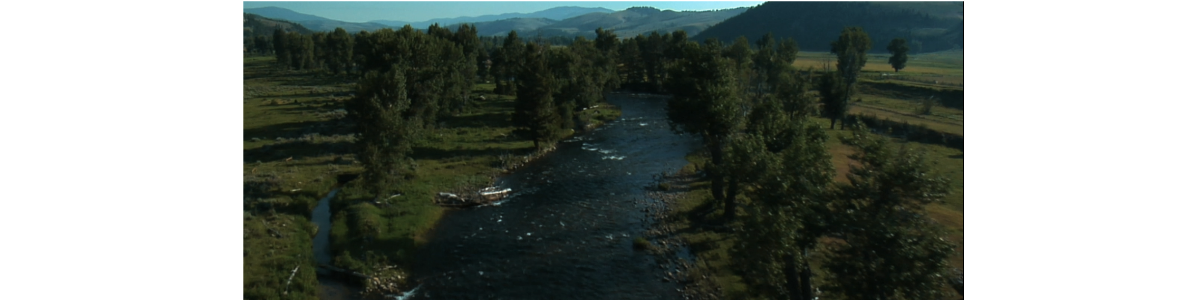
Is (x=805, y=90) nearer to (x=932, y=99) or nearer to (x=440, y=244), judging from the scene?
(x=932, y=99)

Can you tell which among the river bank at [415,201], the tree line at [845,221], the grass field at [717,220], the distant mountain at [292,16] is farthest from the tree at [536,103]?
the tree line at [845,221]

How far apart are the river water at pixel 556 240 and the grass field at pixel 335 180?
2118 mm

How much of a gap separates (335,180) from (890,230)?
116ft

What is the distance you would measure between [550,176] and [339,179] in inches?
577

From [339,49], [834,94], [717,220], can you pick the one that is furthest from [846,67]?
[339,49]

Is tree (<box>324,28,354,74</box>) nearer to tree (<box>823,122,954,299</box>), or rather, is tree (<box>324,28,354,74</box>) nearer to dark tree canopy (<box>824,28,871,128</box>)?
dark tree canopy (<box>824,28,871,128</box>)

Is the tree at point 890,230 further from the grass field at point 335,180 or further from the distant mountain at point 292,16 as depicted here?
the distant mountain at point 292,16

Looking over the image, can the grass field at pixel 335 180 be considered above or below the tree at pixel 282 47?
below

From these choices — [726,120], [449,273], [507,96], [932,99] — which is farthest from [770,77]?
[449,273]

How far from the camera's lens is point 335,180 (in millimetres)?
39656

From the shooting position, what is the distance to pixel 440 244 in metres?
28.6

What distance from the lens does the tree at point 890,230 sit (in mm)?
15594

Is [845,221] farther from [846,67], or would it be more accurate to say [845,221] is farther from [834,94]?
[846,67]

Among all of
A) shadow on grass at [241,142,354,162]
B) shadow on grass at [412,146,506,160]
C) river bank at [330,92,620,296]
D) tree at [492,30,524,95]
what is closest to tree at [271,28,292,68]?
tree at [492,30,524,95]
